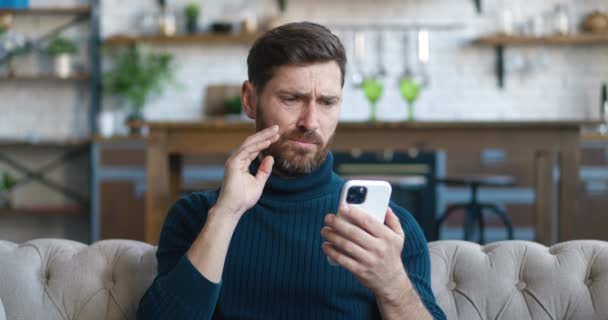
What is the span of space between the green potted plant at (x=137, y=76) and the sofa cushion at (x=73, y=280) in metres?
4.22

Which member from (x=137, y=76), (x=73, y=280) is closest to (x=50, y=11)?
(x=137, y=76)

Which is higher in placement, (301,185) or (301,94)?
(301,94)

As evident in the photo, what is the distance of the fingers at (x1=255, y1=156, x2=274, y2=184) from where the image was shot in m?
1.56

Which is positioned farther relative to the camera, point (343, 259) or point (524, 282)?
point (524, 282)

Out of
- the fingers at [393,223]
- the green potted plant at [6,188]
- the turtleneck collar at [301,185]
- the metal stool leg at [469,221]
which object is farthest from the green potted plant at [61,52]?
the fingers at [393,223]

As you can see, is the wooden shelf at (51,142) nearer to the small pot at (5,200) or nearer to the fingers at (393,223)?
the small pot at (5,200)

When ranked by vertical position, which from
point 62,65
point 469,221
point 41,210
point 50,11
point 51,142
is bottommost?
point 41,210

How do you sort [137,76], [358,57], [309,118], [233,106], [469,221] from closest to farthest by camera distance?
[309,118], [469,221], [233,106], [137,76], [358,57]

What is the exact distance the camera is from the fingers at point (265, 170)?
1.56m

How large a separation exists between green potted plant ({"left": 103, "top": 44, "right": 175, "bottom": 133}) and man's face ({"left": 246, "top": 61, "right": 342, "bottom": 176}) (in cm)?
449

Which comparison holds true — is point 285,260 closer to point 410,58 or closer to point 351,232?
point 351,232

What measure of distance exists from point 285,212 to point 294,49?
12.8 inches

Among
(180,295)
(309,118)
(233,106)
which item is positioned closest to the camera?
(180,295)

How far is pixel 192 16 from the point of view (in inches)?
242
